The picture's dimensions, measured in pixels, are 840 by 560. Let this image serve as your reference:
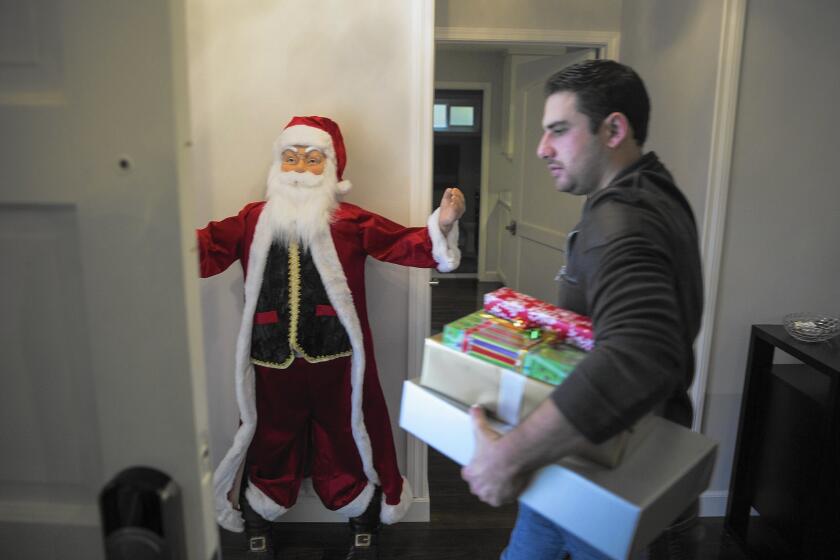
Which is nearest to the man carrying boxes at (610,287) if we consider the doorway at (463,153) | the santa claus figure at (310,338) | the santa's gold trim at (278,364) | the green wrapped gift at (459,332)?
the green wrapped gift at (459,332)

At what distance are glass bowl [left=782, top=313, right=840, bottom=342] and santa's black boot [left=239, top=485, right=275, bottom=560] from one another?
1860mm

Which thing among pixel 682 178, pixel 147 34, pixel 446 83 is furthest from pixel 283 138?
pixel 446 83

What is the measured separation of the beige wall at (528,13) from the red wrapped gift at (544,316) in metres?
2.00

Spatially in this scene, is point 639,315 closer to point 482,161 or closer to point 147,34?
point 147,34

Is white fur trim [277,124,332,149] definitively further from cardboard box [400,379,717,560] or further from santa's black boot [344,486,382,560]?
santa's black boot [344,486,382,560]

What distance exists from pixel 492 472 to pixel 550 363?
176 millimetres

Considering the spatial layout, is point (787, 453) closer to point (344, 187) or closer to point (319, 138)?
point (344, 187)

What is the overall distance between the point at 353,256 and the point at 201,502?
4.24ft

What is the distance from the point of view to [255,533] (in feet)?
6.55

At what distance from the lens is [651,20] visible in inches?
97.6

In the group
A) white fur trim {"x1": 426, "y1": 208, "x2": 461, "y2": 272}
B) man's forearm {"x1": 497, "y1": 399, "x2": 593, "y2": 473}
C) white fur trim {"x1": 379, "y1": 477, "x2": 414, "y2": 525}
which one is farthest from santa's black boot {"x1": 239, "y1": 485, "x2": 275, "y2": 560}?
man's forearm {"x1": 497, "y1": 399, "x2": 593, "y2": 473}

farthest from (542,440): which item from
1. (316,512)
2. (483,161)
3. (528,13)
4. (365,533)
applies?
(483,161)

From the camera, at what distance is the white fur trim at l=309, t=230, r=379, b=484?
1.82m

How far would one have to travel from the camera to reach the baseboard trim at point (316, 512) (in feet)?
7.39
